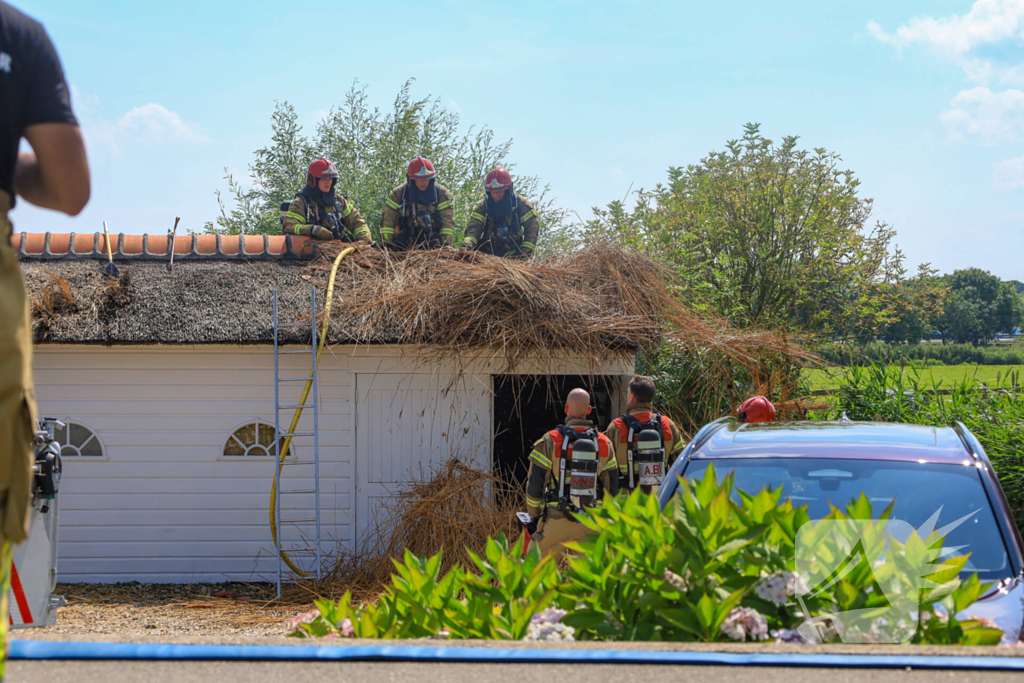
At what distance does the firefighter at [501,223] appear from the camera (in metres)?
10.6

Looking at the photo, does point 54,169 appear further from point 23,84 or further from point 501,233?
point 501,233

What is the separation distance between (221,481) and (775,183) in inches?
459

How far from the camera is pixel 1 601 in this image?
1717 mm

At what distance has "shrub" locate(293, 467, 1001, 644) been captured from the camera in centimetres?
257

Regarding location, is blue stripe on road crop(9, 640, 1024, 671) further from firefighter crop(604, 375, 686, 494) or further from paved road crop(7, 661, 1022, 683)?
firefighter crop(604, 375, 686, 494)

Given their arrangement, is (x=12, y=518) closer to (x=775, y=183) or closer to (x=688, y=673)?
(x=688, y=673)

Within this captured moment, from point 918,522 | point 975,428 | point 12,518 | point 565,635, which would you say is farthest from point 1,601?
point 975,428

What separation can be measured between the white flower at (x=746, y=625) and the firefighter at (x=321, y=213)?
8403mm

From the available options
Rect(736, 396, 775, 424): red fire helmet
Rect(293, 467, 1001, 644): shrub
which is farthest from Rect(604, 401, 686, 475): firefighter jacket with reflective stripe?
Rect(293, 467, 1001, 644): shrub

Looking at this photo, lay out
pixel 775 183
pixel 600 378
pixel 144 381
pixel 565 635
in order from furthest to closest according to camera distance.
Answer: pixel 775 183 → pixel 600 378 → pixel 144 381 → pixel 565 635

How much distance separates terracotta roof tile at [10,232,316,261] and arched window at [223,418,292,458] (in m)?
2.51
